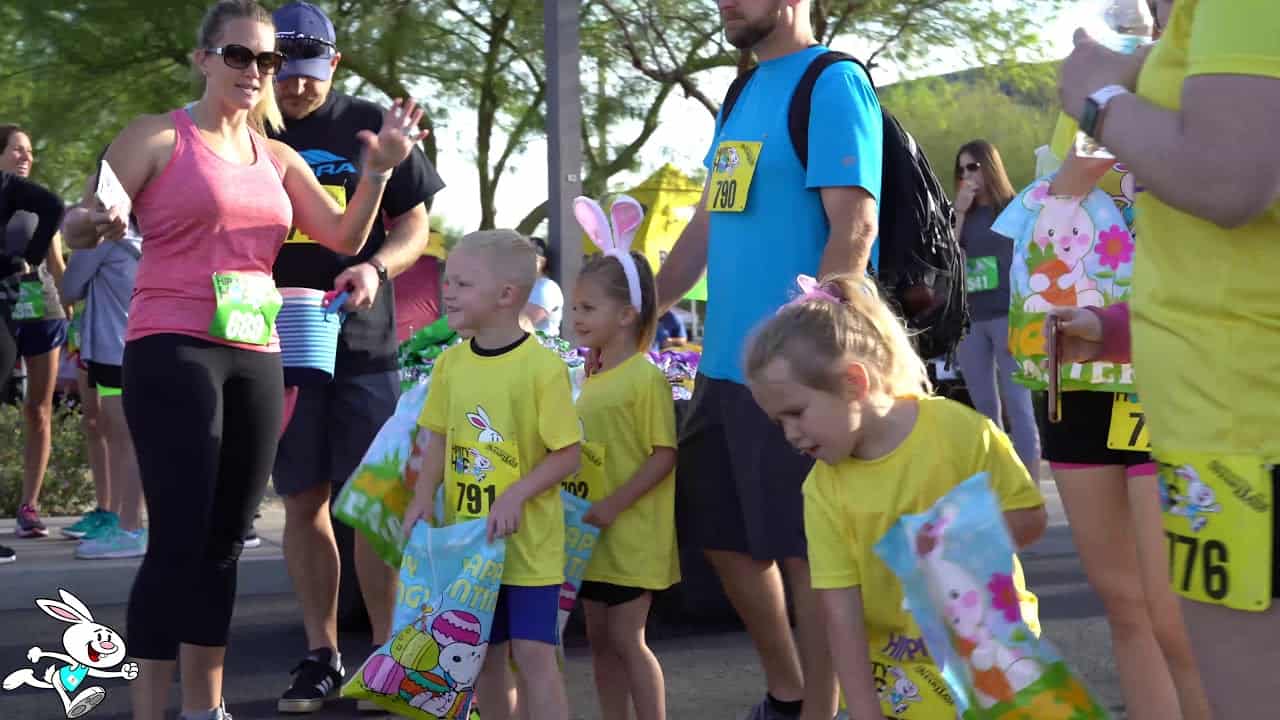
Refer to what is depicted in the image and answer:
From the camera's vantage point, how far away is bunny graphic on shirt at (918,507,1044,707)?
290cm

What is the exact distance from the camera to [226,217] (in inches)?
161

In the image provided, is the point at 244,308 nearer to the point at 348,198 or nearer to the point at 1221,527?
the point at 348,198

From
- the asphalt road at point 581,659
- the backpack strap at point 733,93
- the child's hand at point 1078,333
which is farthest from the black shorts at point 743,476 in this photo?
the child's hand at point 1078,333

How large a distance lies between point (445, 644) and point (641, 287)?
3.95 feet

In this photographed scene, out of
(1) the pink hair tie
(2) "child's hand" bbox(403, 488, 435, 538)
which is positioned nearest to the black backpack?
(1) the pink hair tie

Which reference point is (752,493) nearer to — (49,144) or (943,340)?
(943,340)

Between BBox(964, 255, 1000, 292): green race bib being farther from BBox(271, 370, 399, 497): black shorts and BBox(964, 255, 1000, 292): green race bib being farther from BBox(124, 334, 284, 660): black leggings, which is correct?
BBox(124, 334, 284, 660): black leggings

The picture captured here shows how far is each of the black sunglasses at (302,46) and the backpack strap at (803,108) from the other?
68.1 inches

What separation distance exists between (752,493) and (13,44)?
1270 cm

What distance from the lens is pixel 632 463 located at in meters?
4.51

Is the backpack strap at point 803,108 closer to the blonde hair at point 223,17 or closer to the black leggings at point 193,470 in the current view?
the blonde hair at point 223,17

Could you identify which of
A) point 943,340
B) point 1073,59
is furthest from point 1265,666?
point 943,340

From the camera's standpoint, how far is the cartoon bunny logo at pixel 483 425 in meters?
4.19

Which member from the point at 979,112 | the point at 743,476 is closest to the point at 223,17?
the point at 743,476
